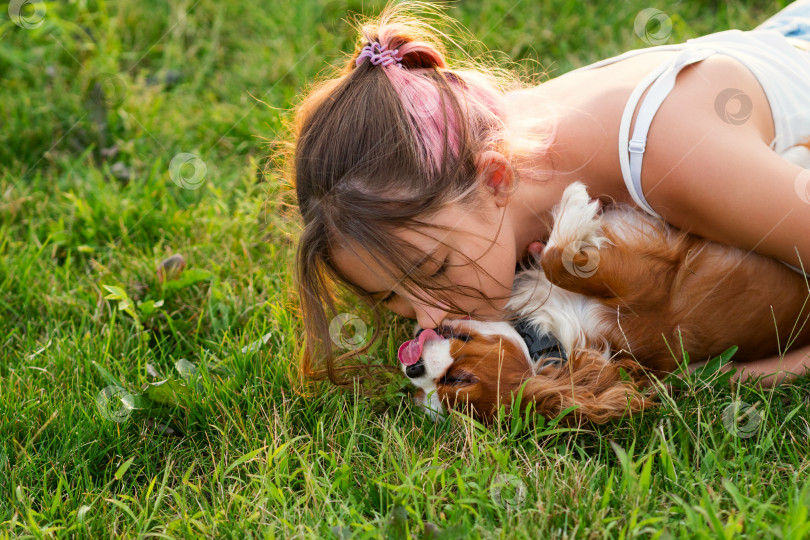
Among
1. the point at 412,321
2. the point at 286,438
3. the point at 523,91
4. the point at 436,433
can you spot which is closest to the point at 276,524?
the point at 286,438

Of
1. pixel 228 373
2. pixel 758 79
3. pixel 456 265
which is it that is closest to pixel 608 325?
pixel 456 265

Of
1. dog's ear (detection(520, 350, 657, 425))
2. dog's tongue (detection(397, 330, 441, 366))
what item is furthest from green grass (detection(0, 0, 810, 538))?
dog's tongue (detection(397, 330, 441, 366))

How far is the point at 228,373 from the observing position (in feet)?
8.24

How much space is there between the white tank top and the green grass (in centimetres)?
71

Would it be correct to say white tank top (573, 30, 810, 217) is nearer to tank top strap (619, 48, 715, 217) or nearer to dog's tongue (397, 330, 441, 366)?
tank top strap (619, 48, 715, 217)

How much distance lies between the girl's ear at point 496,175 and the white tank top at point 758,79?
1.18 feet

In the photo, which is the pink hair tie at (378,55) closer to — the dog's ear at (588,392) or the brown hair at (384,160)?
the brown hair at (384,160)

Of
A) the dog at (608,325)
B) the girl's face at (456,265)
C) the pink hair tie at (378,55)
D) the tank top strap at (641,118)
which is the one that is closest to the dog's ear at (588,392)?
the dog at (608,325)

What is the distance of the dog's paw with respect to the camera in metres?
2.20

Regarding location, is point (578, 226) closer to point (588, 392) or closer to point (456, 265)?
point (456, 265)

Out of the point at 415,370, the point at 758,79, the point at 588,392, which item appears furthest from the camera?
the point at 758,79

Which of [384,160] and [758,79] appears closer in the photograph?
[384,160]

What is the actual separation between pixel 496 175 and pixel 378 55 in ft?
1.66

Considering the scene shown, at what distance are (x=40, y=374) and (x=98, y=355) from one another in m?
0.19
